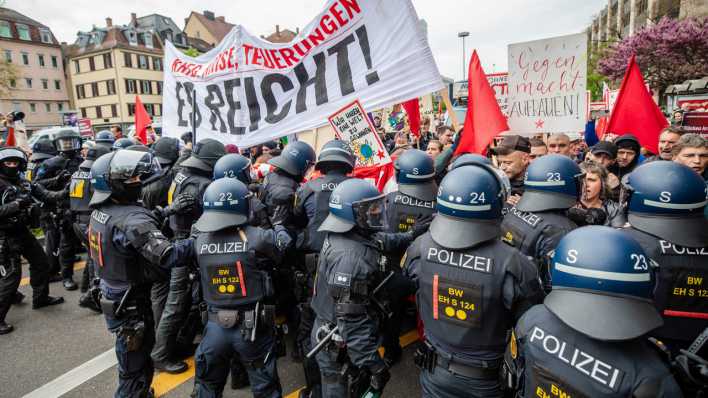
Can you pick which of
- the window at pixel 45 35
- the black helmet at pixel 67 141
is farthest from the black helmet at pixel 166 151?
the window at pixel 45 35

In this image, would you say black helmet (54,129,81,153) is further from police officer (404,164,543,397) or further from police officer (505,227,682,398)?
police officer (505,227,682,398)

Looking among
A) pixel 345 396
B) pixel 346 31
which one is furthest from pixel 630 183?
pixel 346 31

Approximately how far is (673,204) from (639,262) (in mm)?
1098

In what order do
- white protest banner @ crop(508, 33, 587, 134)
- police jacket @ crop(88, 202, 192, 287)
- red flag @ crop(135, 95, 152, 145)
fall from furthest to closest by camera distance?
red flag @ crop(135, 95, 152, 145) < white protest banner @ crop(508, 33, 587, 134) < police jacket @ crop(88, 202, 192, 287)

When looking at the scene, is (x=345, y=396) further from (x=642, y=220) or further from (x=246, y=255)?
(x=642, y=220)

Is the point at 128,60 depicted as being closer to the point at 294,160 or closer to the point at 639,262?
the point at 294,160

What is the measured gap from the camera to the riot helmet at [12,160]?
18.1 ft

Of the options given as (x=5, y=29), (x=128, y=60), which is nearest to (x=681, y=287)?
(x=128, y=60)

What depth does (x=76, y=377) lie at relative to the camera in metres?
4.31

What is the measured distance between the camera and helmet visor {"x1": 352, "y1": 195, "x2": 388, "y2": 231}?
3.11m

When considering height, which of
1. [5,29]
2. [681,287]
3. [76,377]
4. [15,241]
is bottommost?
[76,377]

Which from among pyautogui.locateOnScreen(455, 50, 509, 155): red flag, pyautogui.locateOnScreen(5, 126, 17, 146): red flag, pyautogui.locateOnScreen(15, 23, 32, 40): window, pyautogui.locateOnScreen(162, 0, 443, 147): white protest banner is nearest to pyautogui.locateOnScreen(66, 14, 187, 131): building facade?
pyautogui.locateOnScreen(15, 23, 32, 40): window

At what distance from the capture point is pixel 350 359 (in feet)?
9.95

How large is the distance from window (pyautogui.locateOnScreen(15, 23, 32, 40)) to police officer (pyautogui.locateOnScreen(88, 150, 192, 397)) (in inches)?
2441
